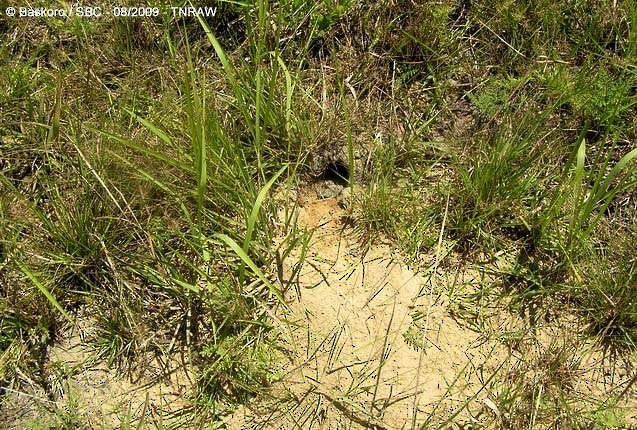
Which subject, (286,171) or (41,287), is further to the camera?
(286,171)

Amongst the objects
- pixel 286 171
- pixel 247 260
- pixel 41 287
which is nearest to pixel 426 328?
pixel 247 260

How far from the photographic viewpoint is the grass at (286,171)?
1.95 metres

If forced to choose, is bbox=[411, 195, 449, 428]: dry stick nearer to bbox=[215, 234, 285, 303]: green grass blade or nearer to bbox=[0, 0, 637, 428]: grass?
bbox=[0, 0, 637, 428]: grass

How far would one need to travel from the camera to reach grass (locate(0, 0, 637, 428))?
1949 mm

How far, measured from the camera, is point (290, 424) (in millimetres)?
1870

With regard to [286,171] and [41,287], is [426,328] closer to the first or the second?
[286,171]

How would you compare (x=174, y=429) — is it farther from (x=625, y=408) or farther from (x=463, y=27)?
(x=463, y=27)

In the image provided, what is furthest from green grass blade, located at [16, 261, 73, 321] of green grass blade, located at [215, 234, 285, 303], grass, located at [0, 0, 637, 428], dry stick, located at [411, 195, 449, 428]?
dry stick, located at [411, 195, 449, 428]

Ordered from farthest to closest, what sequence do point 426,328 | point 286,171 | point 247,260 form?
point 286,171 < point 426,328 < point 247,260

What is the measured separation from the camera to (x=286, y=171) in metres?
2.26

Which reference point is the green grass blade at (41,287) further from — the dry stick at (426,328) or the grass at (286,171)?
the dry stick at (426,328)

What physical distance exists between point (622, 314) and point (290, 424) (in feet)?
3.30

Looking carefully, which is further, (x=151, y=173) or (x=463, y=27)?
(x=463, y=27)

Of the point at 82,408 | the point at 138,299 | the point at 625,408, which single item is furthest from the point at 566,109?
the point at 82,408
